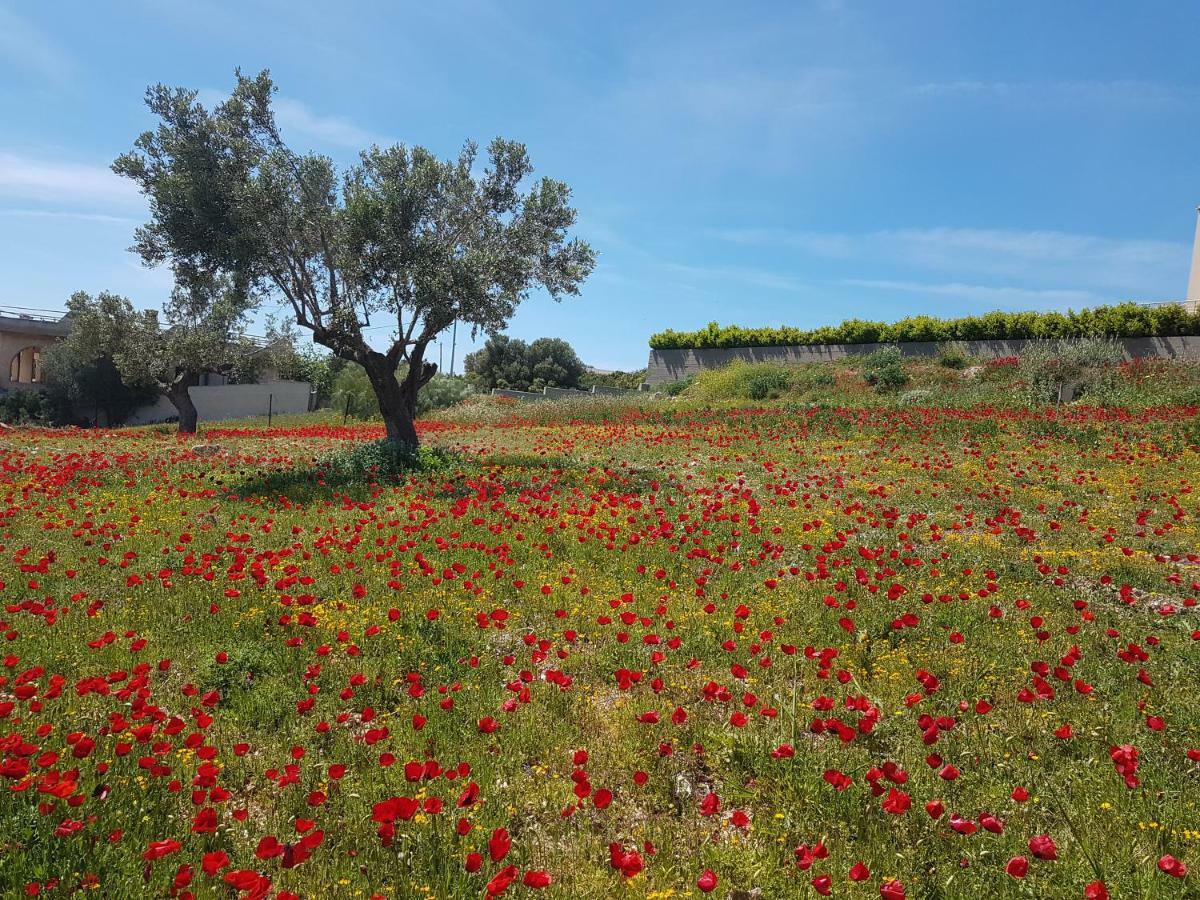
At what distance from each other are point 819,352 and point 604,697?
41.0 m

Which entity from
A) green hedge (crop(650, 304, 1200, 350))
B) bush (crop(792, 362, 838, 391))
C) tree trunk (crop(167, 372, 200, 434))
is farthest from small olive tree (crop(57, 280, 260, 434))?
green hedge (crop(650, 304, 1200, 350))

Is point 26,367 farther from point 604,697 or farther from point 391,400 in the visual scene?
point 604,697

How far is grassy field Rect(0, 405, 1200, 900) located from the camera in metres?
3.35

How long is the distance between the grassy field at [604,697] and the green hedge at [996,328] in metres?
28.7

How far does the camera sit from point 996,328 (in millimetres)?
37062

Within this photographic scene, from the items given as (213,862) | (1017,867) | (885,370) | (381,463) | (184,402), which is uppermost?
(885,370)

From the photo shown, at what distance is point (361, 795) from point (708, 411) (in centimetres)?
2513

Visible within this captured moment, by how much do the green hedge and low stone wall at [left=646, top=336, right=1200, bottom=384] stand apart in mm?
318

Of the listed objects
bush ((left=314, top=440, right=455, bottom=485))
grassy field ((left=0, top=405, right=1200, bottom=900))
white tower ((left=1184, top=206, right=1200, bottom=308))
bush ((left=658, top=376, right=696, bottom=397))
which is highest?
white tower ((left=1184, top=206, right=1200, bottom=308))

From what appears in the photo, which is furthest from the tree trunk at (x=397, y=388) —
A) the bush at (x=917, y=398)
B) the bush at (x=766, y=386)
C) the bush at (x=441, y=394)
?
the bush at (x=441, y=394)

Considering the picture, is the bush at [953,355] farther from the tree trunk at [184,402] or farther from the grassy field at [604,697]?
the tree trunk at [184,402]

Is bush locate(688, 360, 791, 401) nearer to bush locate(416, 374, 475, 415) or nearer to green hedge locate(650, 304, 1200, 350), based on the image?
green hedge locate(650, 304, 1200, 350)

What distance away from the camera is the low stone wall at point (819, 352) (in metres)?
33.5

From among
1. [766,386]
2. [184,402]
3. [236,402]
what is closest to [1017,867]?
[766,386]
